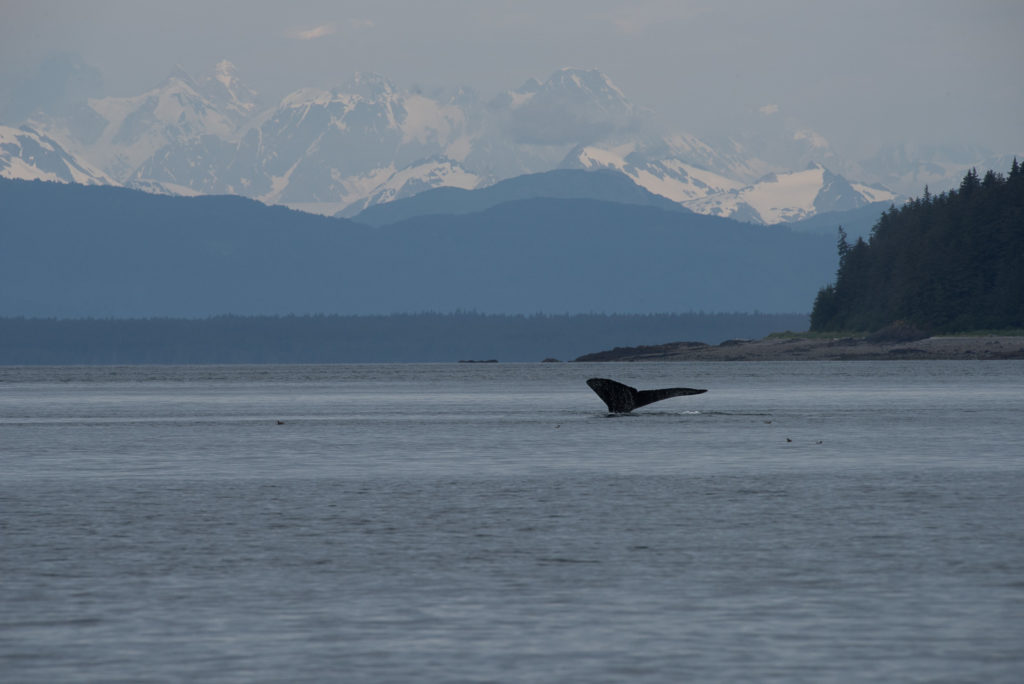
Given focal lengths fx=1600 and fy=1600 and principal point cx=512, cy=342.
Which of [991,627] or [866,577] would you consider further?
[866,577]

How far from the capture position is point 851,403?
4050 inches

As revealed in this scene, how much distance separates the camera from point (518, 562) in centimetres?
2723

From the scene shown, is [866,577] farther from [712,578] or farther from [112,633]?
[112,633]

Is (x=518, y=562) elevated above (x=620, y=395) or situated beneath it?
situated beneath

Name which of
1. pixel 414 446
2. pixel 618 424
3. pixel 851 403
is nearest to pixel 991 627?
pixel 414 446

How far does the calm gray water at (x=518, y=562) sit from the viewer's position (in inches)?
762

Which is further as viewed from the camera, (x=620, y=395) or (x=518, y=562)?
(x=620, y=395)

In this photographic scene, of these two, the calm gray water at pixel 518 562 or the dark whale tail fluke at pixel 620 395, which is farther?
the dark whale tail fluke at pixel 620 395

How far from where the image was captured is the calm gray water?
762 inches

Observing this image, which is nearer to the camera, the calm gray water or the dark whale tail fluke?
the calm gray water

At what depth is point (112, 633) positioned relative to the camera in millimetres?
21031

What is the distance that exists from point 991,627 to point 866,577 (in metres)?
4.39

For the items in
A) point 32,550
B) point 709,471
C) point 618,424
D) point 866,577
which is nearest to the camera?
point 866,577

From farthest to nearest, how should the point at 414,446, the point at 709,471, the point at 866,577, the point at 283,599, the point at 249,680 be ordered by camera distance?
the point at 414,446 < the point at 709,471 < the point at 866,577 < the point at 283,599 < the point at 249,680
